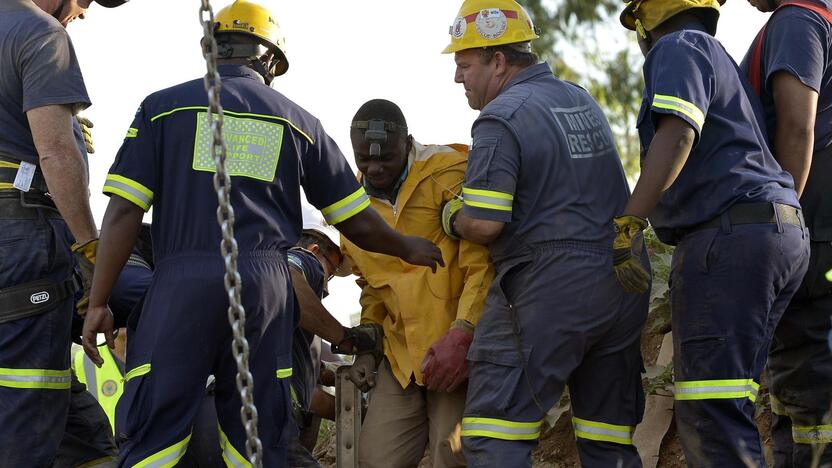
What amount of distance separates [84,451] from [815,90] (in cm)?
379

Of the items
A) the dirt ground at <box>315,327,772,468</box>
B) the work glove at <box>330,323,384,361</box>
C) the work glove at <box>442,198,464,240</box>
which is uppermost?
the work glove at <box>442,198,464,240</box>

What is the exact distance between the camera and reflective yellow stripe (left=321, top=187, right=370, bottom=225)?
496 cm

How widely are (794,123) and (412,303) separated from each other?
1.98 meters

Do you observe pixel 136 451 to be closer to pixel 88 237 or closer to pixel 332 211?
pixel 88 237

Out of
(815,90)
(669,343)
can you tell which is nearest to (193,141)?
(815,90)

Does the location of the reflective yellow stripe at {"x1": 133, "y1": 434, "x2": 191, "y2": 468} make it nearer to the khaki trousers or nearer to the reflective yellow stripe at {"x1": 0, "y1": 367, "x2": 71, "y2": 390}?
the reflective yellow stripe at {"x1": 0, "y1": 367, "x2": 71, "y2": 390}

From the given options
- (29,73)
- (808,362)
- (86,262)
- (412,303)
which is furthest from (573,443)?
(29,73)

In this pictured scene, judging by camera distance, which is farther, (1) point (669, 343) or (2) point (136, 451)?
(1) point (669, 343)

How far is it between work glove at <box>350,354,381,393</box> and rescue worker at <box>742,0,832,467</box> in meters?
1.94

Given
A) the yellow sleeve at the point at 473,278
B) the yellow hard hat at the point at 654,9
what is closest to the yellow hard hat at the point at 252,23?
the yellow sleeve at the point at 473,278

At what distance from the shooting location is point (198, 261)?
4.51 meters

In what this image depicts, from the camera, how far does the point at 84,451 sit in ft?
18.5

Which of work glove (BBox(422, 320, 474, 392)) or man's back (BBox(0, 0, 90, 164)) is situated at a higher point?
man's back (BBox(0, 0, 90, 164))

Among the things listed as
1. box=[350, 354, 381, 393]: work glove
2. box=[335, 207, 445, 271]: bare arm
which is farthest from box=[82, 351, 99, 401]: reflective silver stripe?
box=[335, 207, 445, 271]: bare arm
